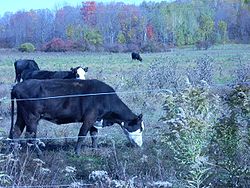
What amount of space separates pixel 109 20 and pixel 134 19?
544 centimetres

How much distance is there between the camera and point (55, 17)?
89500 mm

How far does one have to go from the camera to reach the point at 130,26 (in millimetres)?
80312

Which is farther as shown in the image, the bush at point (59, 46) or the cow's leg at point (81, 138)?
the bush at point (59, 46)

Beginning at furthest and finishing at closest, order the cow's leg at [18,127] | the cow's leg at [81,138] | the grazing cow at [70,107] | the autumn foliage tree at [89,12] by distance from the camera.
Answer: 1. the autumn foliage tree at [89,12]
2. the cow's leg at [18,127]
3. the grazing cow at [70,107]
4. the cow's leg at [81,138]

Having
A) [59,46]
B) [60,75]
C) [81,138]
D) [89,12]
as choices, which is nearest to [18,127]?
[81,138]

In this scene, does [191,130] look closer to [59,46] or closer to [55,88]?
[55,88]

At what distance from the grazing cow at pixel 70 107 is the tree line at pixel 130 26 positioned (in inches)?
1830

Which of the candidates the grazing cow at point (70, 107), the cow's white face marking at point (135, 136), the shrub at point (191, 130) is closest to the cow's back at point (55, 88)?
the grazing cow at point (70, 107)

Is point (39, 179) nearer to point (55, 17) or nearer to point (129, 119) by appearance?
point (129, 119)

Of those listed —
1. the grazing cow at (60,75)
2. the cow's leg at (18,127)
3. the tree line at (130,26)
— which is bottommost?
the tree line at (130,26)

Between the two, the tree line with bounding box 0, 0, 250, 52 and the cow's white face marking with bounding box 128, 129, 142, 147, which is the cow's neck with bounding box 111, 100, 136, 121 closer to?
the cow's white face marking with bounding box 128, 129, 142, 147

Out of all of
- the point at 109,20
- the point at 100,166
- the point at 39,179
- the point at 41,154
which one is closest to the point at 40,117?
the point at 41,154

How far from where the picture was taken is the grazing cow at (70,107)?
9.05 m

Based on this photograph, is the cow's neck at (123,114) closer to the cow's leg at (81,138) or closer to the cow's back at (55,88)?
the cow's back at (55,88)
